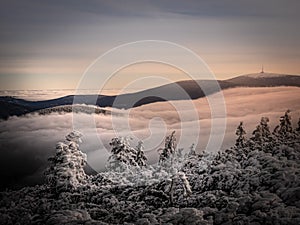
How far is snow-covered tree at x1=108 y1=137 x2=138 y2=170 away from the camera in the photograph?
4.86 meters

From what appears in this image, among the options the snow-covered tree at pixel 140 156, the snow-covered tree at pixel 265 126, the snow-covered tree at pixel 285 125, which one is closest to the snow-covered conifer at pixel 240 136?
the snow-covered tree at pixel 265 126

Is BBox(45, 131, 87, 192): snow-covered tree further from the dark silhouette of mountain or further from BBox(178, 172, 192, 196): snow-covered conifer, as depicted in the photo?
BBox(178, 172, 192, 196): snow-covered conifer

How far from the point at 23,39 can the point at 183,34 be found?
51.5 inches

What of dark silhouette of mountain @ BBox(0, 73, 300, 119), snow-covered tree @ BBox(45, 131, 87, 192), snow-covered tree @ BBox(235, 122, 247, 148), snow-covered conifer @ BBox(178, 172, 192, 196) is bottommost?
snow-covered conifer @ BBox(178, 172, 192, 196)

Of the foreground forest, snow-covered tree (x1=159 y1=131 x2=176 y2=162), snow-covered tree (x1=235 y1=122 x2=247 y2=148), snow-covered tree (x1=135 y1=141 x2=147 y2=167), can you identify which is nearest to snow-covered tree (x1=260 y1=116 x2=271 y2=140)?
the foreground forest

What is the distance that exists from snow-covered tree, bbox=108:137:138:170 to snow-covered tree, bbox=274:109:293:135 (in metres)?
1.19

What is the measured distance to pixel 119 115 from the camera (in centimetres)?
488

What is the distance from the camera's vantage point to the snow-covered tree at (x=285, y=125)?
15.9 feet

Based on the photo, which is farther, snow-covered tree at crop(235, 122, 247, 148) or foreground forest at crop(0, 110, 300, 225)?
snow-covered tree at crop(235, 122, 247, 148)

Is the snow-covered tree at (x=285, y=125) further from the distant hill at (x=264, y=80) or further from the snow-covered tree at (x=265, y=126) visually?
the distant hill at (x=264, y=80)

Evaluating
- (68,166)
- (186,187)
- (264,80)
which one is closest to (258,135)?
(264,80)

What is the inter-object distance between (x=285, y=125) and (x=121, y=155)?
1.37m

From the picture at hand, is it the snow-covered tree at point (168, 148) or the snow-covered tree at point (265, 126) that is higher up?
the snow-covered tree at point (265, 126)

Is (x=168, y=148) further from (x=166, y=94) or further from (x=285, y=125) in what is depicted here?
(x=285, y=125)
